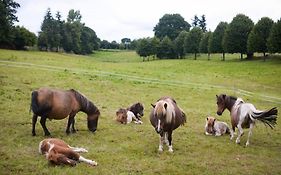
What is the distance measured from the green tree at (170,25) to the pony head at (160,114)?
10831 centimetres

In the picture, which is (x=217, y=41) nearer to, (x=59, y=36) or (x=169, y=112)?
(x=59, y=36)

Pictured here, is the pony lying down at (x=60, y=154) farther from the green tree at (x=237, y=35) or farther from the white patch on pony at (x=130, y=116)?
the green tree at (x=237, y=35)

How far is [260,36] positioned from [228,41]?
Answer: 8591 mm

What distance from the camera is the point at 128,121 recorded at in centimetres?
1872

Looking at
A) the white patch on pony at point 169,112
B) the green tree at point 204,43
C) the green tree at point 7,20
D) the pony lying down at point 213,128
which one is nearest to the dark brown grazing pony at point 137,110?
the pony lying down at point 213,128

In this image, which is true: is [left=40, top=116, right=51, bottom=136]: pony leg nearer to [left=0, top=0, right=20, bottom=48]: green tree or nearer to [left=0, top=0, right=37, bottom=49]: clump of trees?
[left=0, top=0, right=20, bottom=48]: green tree

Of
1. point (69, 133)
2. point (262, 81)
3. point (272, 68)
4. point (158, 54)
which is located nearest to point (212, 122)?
point (69, 133)

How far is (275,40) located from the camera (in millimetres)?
56906

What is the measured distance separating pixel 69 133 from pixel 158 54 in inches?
3161

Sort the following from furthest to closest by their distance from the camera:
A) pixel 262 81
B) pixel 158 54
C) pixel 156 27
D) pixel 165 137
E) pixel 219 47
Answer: pixel 156 27 → pixel 158 54 → pixel 219 47 → pixel 262 81 → pixel 165 137

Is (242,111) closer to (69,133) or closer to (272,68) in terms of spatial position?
(69,133)

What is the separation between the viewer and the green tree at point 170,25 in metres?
120

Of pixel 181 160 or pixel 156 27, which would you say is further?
pixel 156 27

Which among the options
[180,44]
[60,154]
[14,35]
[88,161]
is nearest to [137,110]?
[88,161]
